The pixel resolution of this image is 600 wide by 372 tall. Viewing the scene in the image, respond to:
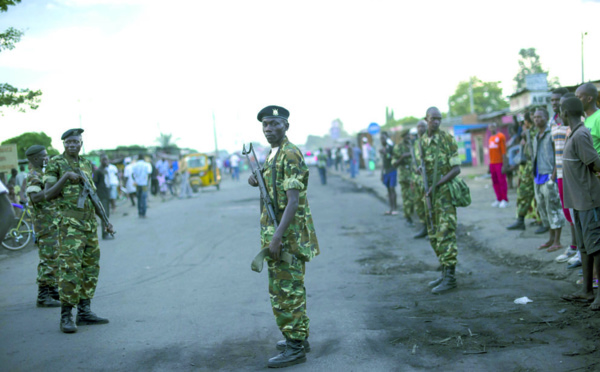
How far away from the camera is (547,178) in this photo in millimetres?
7383

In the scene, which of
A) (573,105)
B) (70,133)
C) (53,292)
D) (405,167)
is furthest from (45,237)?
(405,167)

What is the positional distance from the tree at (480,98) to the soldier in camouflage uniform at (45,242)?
76.5 meters

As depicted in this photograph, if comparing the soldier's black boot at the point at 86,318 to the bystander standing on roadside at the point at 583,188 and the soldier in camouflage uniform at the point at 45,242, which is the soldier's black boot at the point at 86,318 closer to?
the soldier in camouflage uniform at the point at 45,242

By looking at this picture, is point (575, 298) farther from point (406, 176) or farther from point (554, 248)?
point (406, 176)

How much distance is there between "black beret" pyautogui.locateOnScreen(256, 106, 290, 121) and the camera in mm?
4133

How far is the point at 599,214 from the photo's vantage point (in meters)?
4.88

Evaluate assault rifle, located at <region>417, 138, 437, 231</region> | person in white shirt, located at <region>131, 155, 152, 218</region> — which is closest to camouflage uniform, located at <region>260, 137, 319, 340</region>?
assault rifle, located at <region>417, 138, 437, 231</region>

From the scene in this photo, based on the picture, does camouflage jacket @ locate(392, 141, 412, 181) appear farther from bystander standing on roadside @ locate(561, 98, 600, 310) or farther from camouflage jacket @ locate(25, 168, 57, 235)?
camouflage jacket @ locate(25, 168, 57, 235)

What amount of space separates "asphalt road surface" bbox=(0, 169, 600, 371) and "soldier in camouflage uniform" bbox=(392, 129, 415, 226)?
216 cm

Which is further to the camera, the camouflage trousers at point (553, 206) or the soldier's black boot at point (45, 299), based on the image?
the camouflage trousers at point (553, 206)

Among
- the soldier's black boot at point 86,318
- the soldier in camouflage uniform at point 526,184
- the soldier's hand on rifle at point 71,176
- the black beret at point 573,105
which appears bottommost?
the soldier's black boot at point 86,318

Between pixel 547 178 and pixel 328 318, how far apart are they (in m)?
3.96

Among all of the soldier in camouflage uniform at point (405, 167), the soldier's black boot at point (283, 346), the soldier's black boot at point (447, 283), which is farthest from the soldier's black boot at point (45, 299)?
the soldier in camouflage uniform at point (405, 167)

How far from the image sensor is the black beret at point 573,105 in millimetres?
4984
